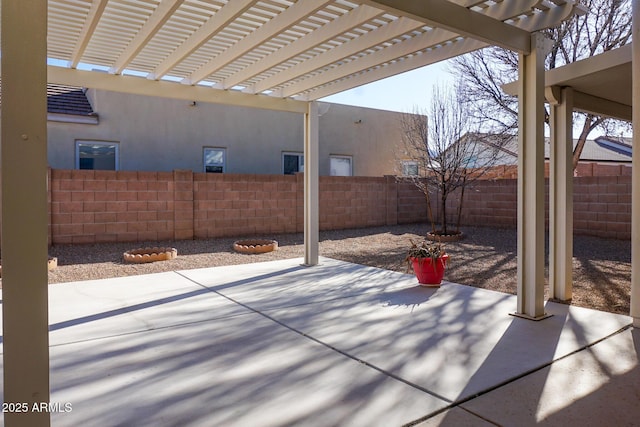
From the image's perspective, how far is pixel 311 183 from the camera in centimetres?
738

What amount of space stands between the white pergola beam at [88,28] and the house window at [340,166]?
9830 millimetres

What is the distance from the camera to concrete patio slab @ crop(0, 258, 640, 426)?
2.56 metres

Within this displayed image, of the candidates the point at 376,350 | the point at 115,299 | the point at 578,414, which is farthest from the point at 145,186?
the point at 578,414

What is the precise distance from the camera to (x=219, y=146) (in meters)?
12.4

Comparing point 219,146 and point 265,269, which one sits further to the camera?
point 219,146

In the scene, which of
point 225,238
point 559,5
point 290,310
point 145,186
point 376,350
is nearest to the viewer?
point 376,350

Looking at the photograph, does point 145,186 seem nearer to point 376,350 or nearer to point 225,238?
point 225,238

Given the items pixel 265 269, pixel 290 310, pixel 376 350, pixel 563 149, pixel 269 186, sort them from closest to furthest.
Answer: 1. pixel 376 350
2. pixel 290 310
3. pixel 563 149
4. pixel 265 269
5. pixel 269 186

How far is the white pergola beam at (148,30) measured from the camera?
3.98 metres

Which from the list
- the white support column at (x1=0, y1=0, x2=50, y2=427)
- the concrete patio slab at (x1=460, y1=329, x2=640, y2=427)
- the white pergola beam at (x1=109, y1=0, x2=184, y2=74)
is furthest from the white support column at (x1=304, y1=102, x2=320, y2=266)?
the white support column at (x1=0, y1=0, x2=50, y2=427)

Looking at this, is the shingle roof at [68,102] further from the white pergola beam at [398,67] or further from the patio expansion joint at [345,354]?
the patio expansion joint at [345,354]

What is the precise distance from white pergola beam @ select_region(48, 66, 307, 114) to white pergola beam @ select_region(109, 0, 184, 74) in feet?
0.88

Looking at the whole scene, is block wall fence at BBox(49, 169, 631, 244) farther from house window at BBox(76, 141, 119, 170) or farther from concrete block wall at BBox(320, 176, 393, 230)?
house window at BBox(76, 141, 119, 170)

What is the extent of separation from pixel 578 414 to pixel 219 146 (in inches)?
445
